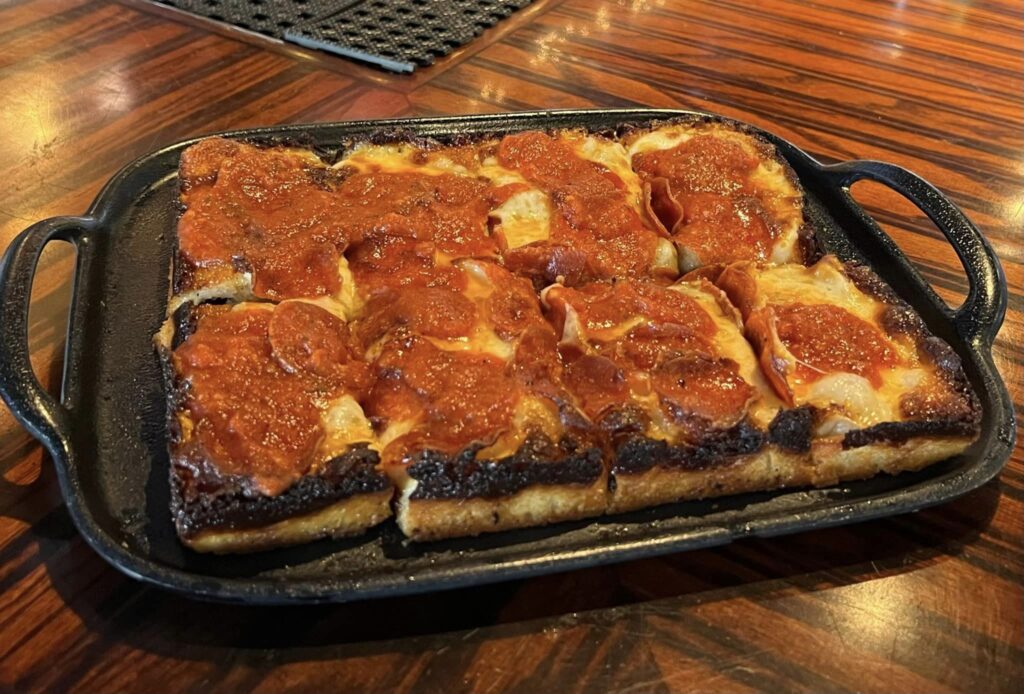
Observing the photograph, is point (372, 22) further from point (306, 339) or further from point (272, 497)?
point (272, 497)

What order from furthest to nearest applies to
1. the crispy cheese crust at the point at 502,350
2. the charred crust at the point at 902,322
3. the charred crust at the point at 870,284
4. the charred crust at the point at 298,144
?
the charred crust at the point at 298,144 < the charred crust at the point at 870,284 < the charred crust at the point at 902,322 < the crispy cheese crust at the point at 502,350

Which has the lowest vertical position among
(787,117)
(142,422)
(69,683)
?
(69,683)

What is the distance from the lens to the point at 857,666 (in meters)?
1.50

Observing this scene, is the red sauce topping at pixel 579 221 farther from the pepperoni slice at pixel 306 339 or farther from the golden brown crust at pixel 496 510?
the golden brown crust at pixel 496 510

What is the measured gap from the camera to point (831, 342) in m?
1.88

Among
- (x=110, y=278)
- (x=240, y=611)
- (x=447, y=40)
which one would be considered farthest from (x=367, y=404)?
(x=447, y=40)

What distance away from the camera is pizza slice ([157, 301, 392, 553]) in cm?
148

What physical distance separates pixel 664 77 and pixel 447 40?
1.05 meters

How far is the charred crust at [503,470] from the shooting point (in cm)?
153

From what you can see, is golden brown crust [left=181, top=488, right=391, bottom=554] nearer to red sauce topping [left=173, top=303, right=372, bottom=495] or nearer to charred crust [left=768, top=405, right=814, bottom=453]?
red sauce topping [left=173, top=303, right=372, bottom=495]

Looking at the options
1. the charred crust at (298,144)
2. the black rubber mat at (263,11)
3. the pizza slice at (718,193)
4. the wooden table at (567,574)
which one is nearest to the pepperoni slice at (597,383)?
the wooden table at (567,574)

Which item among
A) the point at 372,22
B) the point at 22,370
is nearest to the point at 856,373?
the point at 22,370

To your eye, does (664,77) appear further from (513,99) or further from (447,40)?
(447,40)

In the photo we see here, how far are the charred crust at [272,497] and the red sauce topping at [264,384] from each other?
1.1 inches
